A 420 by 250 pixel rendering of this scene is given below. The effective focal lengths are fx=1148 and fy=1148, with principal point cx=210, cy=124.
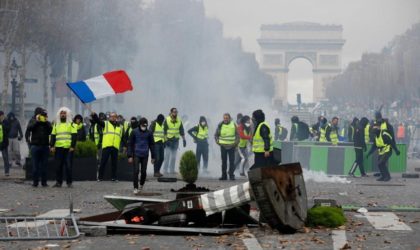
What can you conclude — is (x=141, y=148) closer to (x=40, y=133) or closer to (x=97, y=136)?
(x=40, y=133)

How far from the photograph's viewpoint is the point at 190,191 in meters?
14.3

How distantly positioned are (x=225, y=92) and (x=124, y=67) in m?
58.2

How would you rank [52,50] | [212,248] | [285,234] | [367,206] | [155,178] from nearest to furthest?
[212,248] < [285,234] < [367,206] < [155,178] < [52,50]

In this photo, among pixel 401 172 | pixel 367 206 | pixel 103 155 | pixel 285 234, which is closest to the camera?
pixel 285 234

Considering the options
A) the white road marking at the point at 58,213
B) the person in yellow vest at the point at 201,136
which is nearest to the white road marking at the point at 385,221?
the white road marking at the point at 58,213

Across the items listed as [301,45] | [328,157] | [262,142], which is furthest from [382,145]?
[301,45]

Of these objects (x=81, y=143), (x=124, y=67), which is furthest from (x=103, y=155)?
(x=124, y=67)

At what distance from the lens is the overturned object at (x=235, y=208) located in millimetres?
12930

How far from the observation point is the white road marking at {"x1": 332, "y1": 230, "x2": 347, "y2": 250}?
12333 millimetres

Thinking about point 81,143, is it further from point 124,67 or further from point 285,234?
point 124,67

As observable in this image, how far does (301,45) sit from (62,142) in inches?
6745

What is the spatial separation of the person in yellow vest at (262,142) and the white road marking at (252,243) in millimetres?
9652

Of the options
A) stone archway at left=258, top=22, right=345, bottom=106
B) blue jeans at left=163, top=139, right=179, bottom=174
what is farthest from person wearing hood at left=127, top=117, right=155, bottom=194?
stone archway at left=258, top=22, right=345, bottom=106

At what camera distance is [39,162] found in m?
23.2
